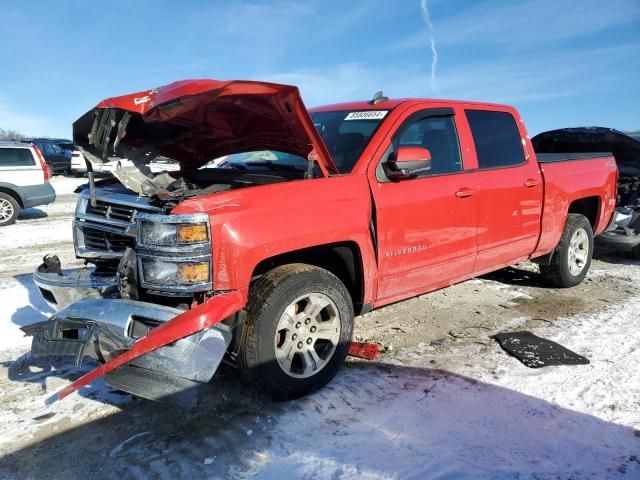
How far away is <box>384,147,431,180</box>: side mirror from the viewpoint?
3.38 meters

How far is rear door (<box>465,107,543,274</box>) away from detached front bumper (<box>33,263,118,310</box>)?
2996mm

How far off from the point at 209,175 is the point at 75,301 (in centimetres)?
→ 153

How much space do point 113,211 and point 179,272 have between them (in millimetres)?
929

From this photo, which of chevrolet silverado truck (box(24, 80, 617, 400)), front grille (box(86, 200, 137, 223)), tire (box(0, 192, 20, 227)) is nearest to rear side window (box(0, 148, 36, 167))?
tire (box(0, 192, 20, 227))

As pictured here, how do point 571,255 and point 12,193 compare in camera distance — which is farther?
point 12,193

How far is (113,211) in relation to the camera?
327 cm

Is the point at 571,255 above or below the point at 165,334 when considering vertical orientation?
below

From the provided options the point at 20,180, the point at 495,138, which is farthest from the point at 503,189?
the point at 20,180

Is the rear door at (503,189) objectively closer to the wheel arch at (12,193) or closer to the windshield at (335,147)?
the windshield at (335,147)

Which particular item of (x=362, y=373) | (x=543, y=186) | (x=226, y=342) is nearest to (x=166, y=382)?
(x=226, y=342)

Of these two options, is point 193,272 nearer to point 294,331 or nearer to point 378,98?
point 294,331

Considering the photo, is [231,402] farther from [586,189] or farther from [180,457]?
[586,189]

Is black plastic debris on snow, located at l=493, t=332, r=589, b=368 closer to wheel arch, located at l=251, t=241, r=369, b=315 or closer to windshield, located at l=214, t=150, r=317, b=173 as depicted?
wheel arch, located at l=251, t=241, r=369, b=315

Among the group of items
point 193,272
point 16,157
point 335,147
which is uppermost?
point 16,157
